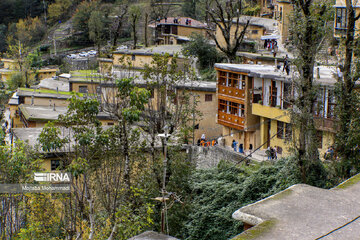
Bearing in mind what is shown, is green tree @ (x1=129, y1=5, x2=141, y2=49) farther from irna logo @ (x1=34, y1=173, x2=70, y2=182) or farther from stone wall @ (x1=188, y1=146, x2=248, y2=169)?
irna logo @ (x1=34, y1=173, x2=70, y2=182)

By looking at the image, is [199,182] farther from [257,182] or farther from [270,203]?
[270,203]

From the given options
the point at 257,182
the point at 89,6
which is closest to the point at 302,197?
the point at 257,182

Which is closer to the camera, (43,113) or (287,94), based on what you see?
(287,94)

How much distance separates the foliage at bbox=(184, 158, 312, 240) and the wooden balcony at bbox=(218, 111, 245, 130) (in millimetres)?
8383

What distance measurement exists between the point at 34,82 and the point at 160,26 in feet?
53.9

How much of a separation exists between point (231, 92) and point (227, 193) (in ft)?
36.5

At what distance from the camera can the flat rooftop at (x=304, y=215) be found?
4.59 m

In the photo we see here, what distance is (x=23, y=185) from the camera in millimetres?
14469

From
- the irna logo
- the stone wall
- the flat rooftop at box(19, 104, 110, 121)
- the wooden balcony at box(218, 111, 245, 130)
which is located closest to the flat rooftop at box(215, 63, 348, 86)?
the wooden balcony at box(218, 111, 245, 130)

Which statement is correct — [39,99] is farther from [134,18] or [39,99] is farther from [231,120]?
[134,18]

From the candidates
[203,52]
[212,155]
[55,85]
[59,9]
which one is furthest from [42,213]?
[59,9]

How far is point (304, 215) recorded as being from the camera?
493 cm

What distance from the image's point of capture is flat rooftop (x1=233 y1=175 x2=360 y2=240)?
4.59 metres

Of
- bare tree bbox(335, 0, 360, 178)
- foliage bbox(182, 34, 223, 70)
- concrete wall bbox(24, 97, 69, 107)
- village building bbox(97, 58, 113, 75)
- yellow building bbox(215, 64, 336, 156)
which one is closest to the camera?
bare tree bbox(335, 0, 360, 178)
